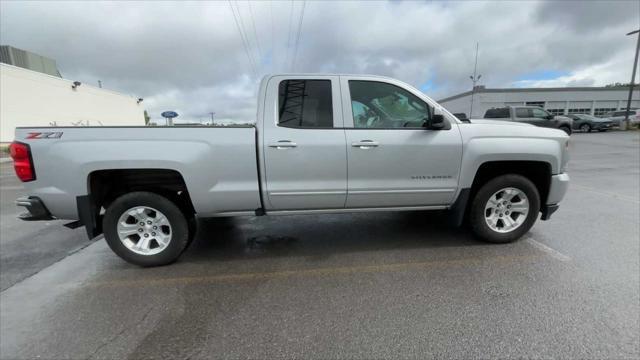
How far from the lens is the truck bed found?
122 inches

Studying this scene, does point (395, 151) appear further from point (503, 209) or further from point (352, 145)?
point (503, 209)

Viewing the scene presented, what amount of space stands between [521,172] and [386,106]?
1.91 m

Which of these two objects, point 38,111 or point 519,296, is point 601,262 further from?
point 38,111

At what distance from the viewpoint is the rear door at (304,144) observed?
11.1 ft

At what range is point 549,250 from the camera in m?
3.75

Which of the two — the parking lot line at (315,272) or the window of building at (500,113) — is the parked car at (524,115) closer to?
the window of building at (500,113)

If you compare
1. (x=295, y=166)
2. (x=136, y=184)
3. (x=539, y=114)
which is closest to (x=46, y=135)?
(x=136, y=184)

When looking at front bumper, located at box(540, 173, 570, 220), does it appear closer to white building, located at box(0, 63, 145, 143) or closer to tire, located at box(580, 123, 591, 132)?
white building, located at box(0, 63, 145, 143)

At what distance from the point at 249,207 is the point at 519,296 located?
2695 mm

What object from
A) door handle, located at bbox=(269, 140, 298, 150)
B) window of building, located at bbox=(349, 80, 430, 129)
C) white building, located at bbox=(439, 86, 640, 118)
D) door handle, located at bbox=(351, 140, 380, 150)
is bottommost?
door handle, located at bbox=(351, 140, 380, 150)

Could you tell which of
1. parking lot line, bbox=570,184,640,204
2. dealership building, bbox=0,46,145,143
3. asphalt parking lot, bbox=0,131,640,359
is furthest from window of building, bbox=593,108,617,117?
dealership building, bbox=0,46,145,143

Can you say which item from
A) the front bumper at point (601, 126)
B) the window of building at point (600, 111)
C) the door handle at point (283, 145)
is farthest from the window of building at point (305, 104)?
the window of building at point (600, 111)

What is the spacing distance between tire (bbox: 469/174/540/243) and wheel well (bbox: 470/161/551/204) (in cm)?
14

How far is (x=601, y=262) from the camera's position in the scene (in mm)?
3404
